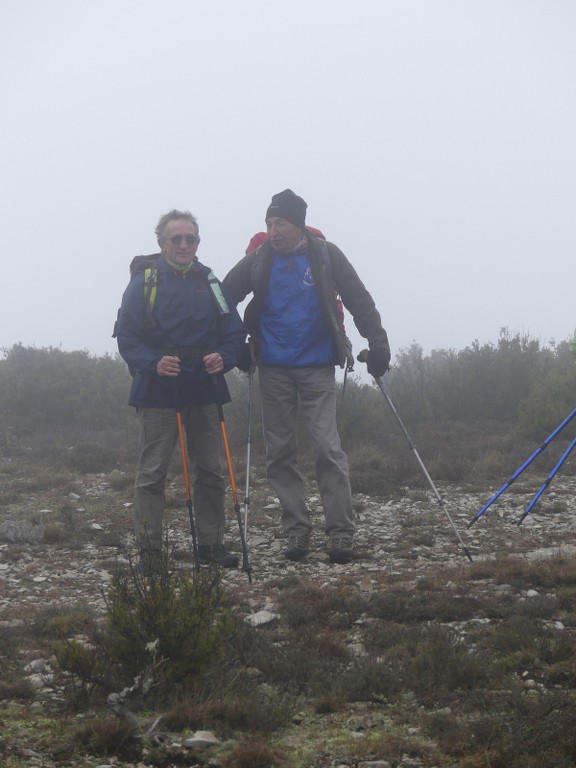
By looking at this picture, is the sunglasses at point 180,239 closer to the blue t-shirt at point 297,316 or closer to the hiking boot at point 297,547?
the blue t-shirt at point 297,316

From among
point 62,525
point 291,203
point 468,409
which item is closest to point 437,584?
point 291,203

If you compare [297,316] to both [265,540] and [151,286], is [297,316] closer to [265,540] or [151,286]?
[151,286]

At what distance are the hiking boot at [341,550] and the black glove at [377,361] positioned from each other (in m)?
1.39

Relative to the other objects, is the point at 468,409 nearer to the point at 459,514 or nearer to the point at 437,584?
the point at 459,514

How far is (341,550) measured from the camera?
6938mm

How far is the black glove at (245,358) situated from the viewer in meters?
7.28

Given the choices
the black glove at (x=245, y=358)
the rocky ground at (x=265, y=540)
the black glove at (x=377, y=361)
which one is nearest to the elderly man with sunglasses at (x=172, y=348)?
the black glove at (x=245, y=358)

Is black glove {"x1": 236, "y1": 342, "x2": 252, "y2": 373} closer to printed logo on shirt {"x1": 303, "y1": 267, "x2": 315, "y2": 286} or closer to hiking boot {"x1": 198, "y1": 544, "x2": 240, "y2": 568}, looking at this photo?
printed logo on shirt {"x1": 303, "y1": 267, "x2": 315, "y2": 286}

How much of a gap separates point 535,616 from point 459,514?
4.18 metres

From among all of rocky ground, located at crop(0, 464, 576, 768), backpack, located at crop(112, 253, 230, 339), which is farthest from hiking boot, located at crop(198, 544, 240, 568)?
backpack, located at crop(112, 253, 230, 339)

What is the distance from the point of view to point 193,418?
7.09 m

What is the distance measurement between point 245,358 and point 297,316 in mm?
550

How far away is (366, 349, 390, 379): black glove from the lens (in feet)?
24.4

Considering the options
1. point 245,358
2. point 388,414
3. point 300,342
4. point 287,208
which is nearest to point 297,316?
point 300,342
